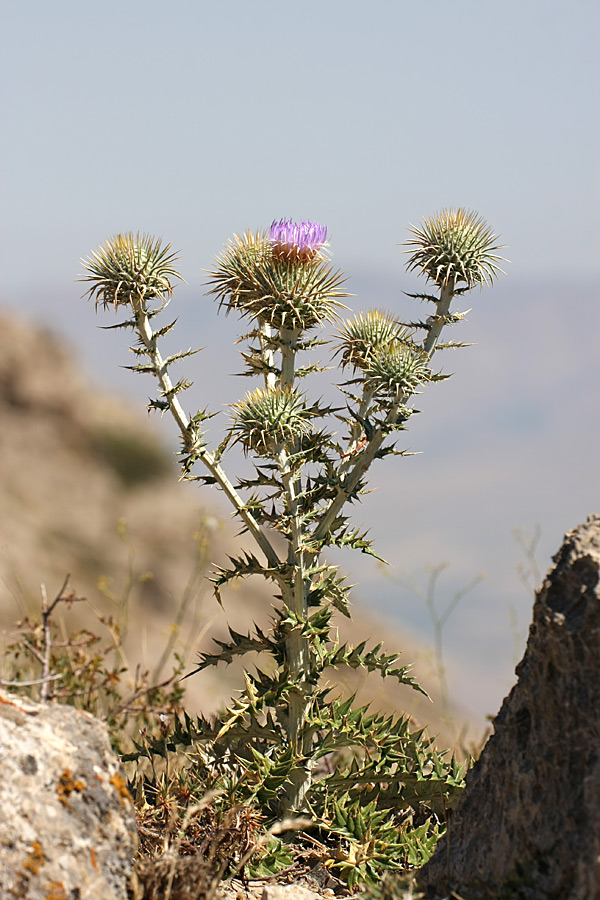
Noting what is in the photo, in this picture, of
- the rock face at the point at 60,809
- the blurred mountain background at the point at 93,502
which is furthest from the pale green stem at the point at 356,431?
the blurred mountain background at the point at 93,502

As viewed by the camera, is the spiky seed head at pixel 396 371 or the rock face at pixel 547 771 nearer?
the rock face at pixel 547 771

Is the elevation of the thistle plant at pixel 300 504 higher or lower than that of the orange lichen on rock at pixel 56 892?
higher

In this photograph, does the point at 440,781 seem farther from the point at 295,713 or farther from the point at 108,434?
the point at 108,434

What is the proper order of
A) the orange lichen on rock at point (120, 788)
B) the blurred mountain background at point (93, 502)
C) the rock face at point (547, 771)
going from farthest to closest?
the blurred mountain background at point (93, 502), the orange lichen on rock at point (120, 788), the rock face at point (547, 771)

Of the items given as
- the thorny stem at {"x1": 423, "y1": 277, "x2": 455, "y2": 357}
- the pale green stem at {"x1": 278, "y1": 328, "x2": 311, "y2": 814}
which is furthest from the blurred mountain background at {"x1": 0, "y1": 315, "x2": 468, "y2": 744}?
the thorny stem at {"x1": 423, "y1": 277, "x2": 455, "y2": 357}

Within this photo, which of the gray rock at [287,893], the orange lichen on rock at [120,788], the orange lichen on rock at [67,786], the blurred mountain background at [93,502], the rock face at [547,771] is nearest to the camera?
the rock face at [547,771]

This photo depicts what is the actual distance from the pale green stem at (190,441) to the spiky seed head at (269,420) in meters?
0.24

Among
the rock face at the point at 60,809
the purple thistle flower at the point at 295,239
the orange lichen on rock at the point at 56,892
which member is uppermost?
the purple thistle flower at the point at 295,239

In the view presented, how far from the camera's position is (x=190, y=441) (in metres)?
5.27

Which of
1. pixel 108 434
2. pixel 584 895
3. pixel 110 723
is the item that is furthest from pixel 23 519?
pixel 584 895

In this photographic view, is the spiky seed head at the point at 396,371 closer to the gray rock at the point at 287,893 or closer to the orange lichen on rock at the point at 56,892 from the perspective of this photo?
the gray rock at the point at 287,893

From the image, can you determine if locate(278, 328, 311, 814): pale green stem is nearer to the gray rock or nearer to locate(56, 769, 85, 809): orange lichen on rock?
the gray rock

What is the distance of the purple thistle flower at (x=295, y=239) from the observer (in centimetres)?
547

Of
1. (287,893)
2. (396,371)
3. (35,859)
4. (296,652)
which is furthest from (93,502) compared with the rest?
(35,859)
